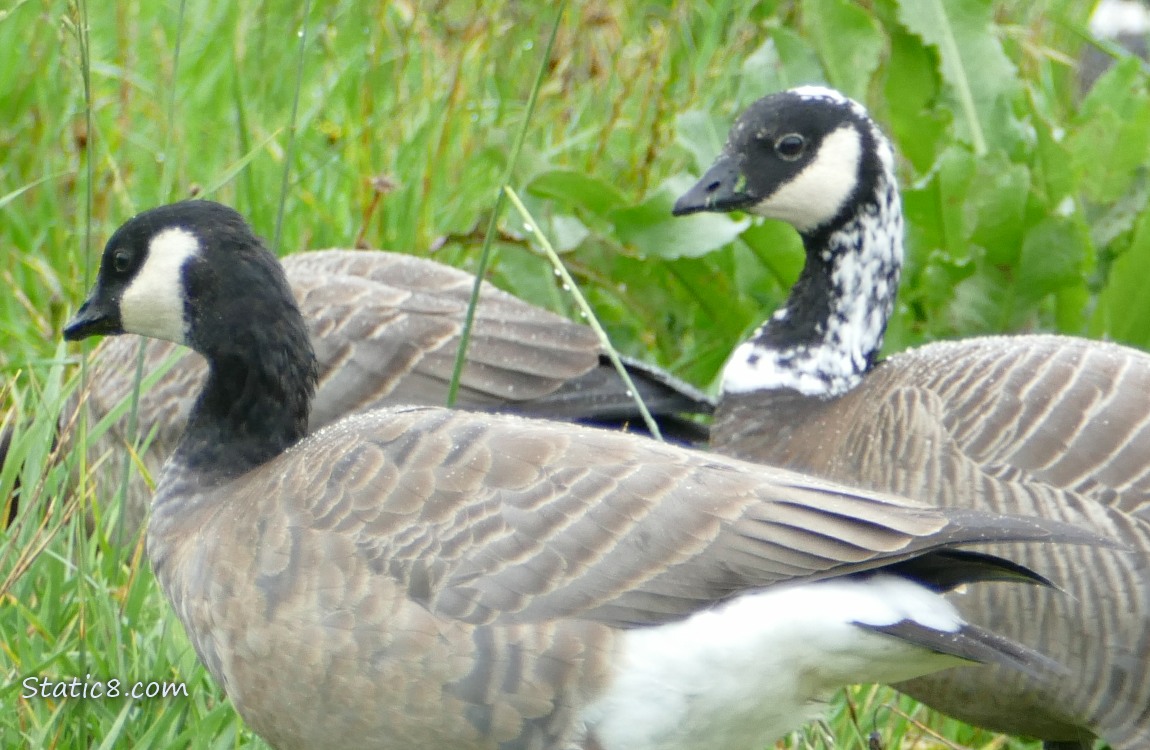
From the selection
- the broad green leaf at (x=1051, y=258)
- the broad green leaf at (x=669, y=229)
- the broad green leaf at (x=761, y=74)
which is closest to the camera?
the broad green leaf at (x=1051, y=258)

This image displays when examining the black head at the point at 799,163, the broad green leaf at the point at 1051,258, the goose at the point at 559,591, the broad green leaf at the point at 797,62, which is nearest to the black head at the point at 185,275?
the goose at the point at 559,591

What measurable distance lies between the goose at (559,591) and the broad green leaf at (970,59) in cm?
309

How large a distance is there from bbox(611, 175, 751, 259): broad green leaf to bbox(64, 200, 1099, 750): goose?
2.21 m

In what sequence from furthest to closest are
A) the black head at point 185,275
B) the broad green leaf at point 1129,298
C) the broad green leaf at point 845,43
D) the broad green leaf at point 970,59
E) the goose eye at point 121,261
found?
the broad green leaf at point 845,43
the broad green leaf at point 970,59
the broad green leaf at point 1129,298
the goose eye at point 121,261
the black head at point 185,275

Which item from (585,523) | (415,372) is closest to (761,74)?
Result: (415,372)

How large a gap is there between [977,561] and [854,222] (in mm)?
2027

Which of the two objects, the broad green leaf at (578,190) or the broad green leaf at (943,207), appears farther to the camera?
the broad green leaf at (578,190)

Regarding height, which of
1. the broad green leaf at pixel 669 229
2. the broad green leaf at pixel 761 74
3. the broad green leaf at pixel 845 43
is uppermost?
the broad green leaf at pixel 845 43

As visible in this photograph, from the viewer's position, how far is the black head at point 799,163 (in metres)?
4.69

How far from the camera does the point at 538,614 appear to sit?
2.99 metres

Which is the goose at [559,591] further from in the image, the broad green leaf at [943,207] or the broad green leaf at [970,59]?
the broad green leaf at [970,59]

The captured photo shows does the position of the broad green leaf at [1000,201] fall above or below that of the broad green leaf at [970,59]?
below

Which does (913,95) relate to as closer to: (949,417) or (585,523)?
(949,417)

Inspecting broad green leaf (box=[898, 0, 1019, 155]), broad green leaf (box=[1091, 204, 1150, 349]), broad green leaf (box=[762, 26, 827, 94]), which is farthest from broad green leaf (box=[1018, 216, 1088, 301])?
broad green leaf (box=[762, 26, 827, 94])
